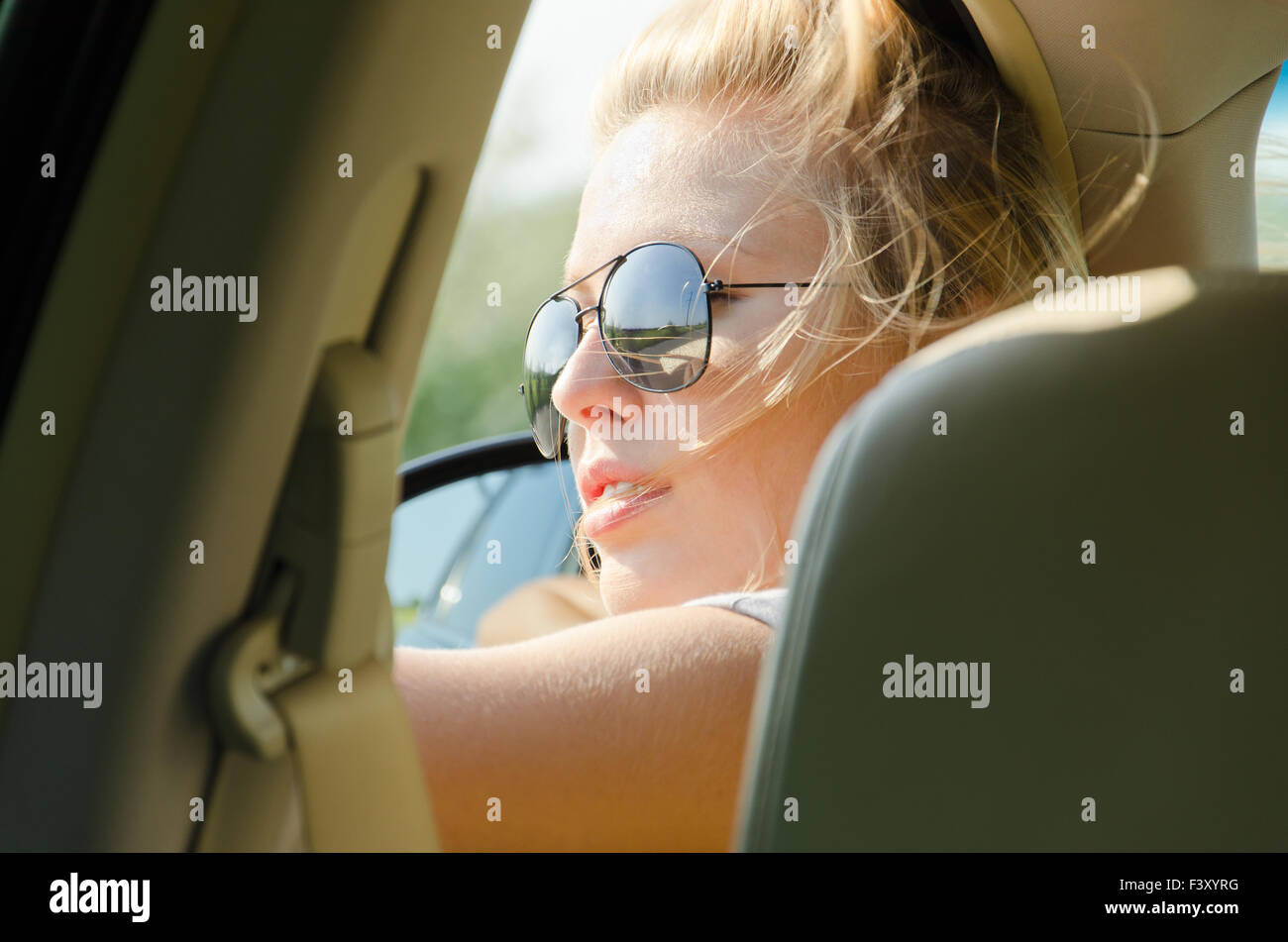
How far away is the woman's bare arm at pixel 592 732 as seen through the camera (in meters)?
0.98

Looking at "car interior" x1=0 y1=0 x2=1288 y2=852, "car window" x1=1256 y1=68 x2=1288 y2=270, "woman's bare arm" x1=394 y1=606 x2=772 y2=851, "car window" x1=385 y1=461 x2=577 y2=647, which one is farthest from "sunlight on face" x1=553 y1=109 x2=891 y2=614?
"car window" x1=385 y1=461 x2=577 y2=647

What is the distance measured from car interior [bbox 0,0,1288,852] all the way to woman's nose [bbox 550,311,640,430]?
0.63m

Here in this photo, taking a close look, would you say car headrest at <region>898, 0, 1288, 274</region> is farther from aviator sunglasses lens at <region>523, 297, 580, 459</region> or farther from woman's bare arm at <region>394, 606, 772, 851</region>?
woman's bare arm at <region>394, 606, 772, 851</region>

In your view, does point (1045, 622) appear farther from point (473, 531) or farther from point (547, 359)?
point (473, 531)

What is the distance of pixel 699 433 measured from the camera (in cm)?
145

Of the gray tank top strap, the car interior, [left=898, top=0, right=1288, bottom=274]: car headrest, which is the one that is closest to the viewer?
the car interior

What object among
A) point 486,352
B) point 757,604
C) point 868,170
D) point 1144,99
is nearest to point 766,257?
point 868,170

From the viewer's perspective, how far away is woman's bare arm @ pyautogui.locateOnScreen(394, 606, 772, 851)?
3.22ft

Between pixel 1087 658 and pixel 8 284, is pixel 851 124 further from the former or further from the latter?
pixel 8 284

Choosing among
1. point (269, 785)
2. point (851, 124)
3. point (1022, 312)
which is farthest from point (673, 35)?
point (269, 785)

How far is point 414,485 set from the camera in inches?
101

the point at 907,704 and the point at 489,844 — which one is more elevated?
the point at 907,704

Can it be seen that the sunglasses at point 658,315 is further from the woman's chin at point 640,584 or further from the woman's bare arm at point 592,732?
the woman's bare arm at point 592,732
